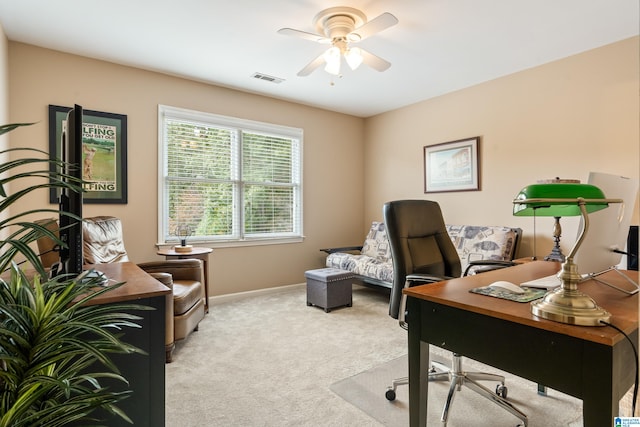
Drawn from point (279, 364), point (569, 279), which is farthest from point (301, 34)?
point (279, 364)

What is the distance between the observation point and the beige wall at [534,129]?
306cm

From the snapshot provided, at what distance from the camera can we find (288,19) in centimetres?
268

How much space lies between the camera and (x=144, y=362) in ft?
4.42

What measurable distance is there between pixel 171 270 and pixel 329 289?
5.29 ft

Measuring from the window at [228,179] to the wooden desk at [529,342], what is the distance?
2986mm

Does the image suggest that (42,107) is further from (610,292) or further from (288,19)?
(610,292)

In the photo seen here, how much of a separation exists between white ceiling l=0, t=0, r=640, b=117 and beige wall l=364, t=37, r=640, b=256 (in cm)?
20

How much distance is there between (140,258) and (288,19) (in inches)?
109

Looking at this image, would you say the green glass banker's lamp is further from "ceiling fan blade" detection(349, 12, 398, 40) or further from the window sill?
the window sill

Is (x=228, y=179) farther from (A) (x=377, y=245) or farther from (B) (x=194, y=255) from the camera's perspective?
(A) (x=377, y=245)

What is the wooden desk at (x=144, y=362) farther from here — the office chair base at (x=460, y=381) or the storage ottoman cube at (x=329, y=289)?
the storage ottoman cube at (x=329, y=289)

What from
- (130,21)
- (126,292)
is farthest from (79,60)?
(126,292)

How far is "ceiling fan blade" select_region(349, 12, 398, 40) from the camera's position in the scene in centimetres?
229

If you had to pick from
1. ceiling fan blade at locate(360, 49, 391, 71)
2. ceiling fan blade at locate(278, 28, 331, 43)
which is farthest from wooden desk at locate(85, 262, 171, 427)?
ceiling fan blade at locate(360, 49, 391, 71)
